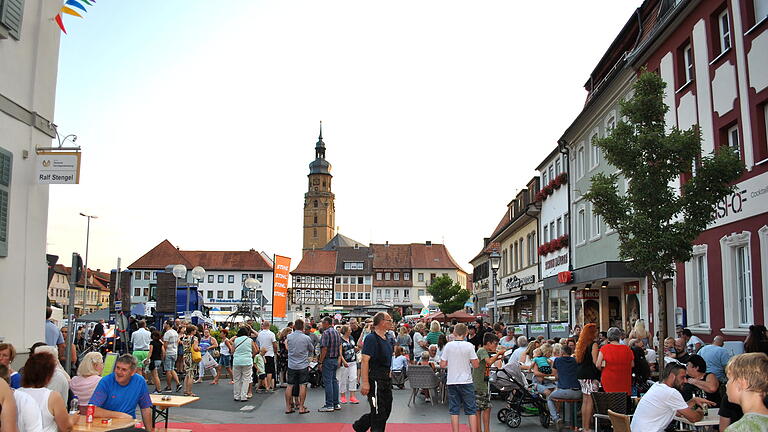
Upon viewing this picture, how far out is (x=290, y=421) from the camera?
1280 centimetres

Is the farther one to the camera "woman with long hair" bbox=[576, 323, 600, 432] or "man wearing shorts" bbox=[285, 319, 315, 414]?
"man wearing shorts" bbox=[285, 319, 315, 414]

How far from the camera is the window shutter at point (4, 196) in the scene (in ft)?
33.0

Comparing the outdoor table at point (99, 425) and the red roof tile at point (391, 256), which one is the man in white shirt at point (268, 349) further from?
the red roof tile at point (391, 256)

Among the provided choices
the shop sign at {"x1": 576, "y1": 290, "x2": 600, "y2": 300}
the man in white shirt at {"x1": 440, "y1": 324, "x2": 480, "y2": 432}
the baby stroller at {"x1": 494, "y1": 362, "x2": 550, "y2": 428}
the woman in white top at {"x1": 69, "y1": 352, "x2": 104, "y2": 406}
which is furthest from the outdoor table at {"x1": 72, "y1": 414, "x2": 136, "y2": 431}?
the shop sign at {"x1": 576, "y1": 290, "x2": 600, "y2": 300}

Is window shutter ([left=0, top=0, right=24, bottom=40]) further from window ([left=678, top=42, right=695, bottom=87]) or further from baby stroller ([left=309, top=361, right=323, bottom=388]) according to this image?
window ([left=678, top=42, right=695, bottom=87])

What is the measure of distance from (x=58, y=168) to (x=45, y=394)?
18.1 ft

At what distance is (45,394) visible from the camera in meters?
6.23

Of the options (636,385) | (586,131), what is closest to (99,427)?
(636,385)

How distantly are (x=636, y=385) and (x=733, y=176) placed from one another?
4.01m

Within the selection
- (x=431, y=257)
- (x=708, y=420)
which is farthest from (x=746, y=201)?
(x=431, y=257)

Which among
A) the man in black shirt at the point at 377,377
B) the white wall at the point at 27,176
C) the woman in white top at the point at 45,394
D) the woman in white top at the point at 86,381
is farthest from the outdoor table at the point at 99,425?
the white wall at the point at 27,176

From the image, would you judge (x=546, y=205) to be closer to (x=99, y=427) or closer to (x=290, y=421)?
(x=290, y=421)

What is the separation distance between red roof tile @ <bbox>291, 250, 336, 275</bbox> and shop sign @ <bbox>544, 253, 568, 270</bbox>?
72.0m

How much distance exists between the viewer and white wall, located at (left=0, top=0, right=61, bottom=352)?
33.7ft
